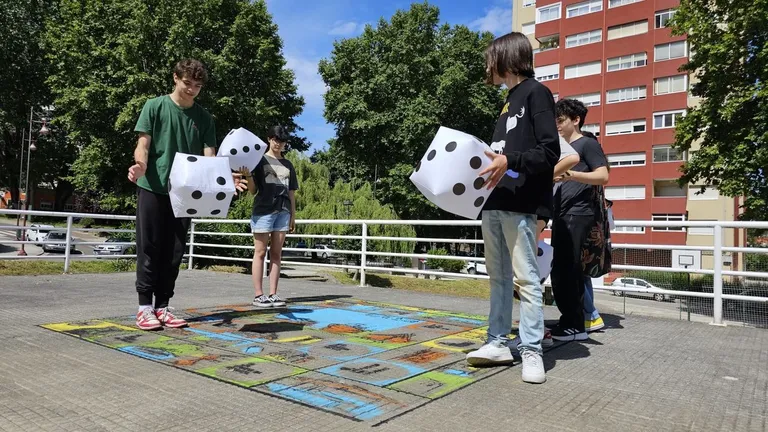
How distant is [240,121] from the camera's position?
27125mm

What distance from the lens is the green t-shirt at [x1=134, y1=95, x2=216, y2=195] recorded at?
380cm

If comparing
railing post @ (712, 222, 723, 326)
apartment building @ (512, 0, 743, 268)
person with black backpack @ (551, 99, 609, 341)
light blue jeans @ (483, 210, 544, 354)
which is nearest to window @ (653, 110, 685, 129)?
apartment building @ (512, 0, 743, 268)

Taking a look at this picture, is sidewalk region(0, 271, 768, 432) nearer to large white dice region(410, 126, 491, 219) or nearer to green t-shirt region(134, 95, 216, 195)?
large white dice region(410, 126, 491, 219)

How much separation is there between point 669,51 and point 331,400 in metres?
39.7

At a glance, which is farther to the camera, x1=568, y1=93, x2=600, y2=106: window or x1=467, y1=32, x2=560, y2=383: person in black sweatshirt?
x1=568, y1=93, x2=600, y2=106: window

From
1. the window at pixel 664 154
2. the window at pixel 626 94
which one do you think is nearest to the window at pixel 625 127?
the window at pixel 626 94

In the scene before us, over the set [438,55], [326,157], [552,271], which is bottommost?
[552,271]

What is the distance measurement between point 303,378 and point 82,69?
28303 millimetres

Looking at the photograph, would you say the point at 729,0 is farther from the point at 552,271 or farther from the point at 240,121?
the point at 240,121

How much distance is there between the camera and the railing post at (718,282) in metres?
4.82

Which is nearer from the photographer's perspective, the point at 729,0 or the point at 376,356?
the point at 376,356

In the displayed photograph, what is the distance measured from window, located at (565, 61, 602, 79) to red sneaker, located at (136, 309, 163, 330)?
39428 mm

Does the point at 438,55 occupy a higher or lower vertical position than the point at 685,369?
higher

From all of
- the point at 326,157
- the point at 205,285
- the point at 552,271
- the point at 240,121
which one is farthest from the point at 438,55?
the point at 552,271
